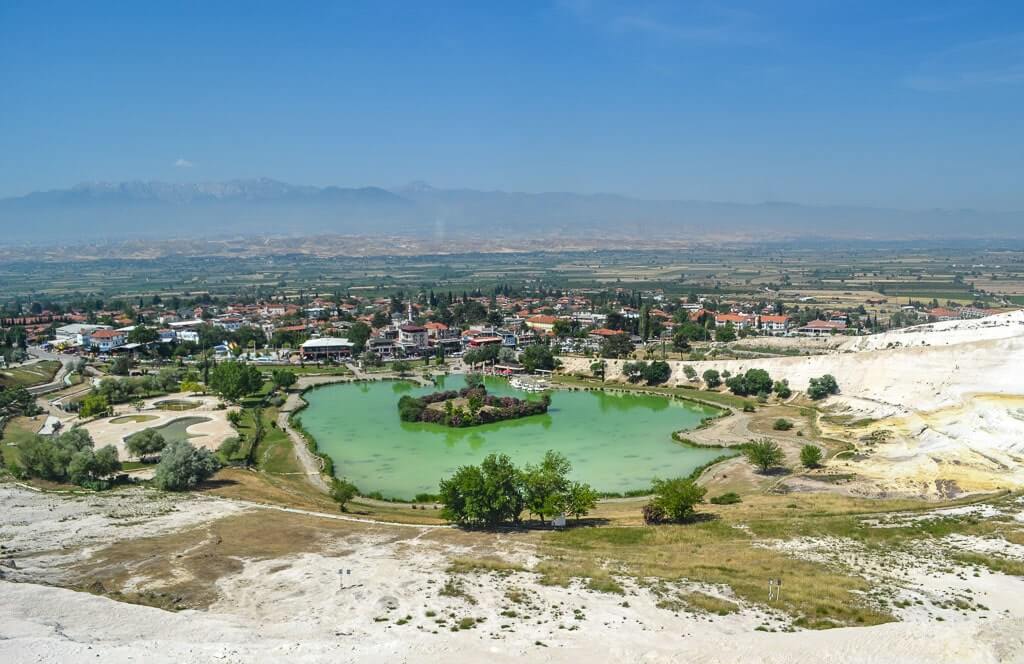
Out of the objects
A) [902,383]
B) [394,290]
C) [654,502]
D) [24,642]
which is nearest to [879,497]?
[654,502]

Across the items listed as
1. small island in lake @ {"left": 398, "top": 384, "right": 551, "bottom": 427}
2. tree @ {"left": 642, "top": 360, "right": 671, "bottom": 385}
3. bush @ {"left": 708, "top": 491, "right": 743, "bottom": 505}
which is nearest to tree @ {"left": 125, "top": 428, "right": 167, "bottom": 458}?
small island in lake @ {"left": 398, "top": 384, "right": 551, "bottom": 427}

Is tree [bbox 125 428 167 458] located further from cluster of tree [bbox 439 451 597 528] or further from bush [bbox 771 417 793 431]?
bush [bbox 771 417 793 431]

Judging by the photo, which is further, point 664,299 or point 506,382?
point 664,299

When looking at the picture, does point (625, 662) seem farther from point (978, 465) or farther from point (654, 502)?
point (978, 465)

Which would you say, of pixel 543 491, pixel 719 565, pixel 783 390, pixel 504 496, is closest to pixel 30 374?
pixel 504 496

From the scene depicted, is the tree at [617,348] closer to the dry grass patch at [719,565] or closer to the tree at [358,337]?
the tree at [358,337]

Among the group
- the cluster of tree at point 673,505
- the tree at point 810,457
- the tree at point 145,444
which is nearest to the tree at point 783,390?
the tree at point 810,457
